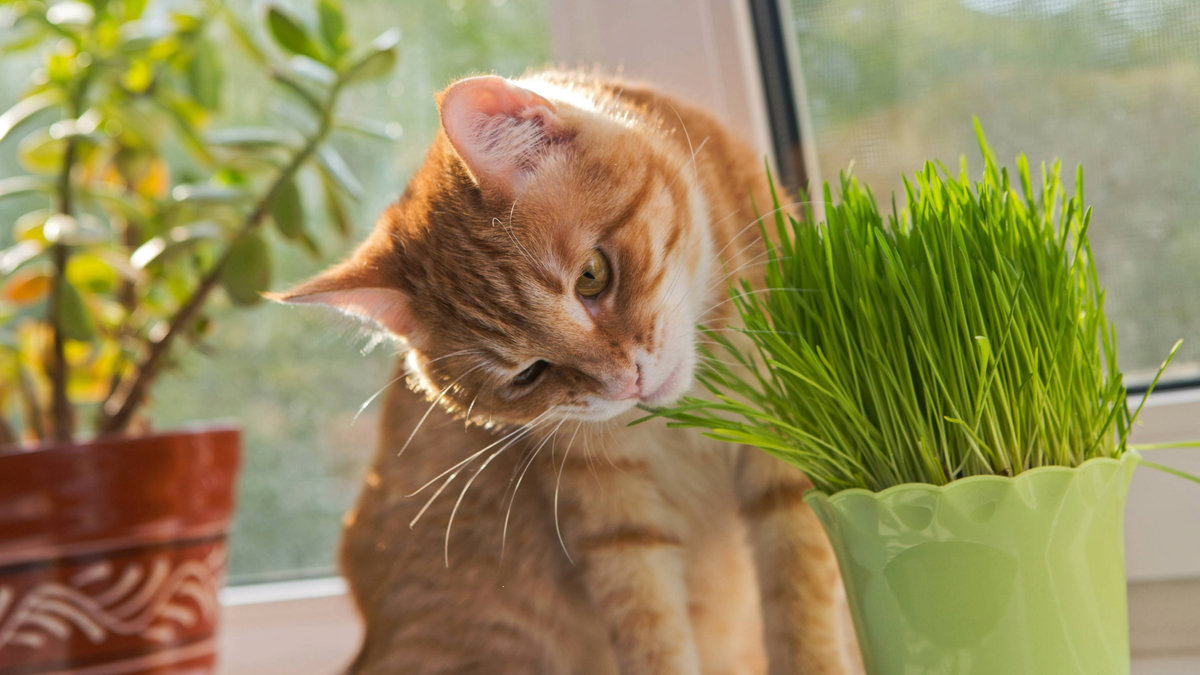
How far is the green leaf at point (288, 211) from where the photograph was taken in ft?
3.25

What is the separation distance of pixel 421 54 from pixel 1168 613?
119 centimetres

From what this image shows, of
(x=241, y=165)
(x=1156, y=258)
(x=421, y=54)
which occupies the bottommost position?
(x=1156, y=258)

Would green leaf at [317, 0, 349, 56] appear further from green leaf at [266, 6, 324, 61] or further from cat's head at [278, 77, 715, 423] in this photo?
cat's head at [278, 77, 715, 423]

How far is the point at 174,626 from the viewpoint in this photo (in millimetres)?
1012

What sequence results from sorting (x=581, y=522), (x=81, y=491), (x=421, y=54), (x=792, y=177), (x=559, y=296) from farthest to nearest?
(x=421, y=54)
(x=792, y=177)
(x=81, y=491)
(x=581, y=522)
(x=559, y=296)

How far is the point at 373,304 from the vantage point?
801 mm

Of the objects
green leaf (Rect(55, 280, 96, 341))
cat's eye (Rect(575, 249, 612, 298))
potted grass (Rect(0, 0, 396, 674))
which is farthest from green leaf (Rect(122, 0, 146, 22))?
cat's eye (Rect(575, 249, 612, 298))

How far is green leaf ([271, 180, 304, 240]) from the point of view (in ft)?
3.25

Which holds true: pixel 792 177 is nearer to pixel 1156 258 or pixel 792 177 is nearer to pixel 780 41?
pixel 780 41

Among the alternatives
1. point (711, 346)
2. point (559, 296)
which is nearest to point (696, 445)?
point (711, 346)

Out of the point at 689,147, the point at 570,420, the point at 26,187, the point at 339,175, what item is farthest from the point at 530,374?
the point at 26,187

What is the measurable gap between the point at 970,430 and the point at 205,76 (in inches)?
39.8

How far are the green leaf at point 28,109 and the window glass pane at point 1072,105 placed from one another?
3.03ft

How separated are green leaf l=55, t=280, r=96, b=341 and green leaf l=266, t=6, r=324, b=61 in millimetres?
392
